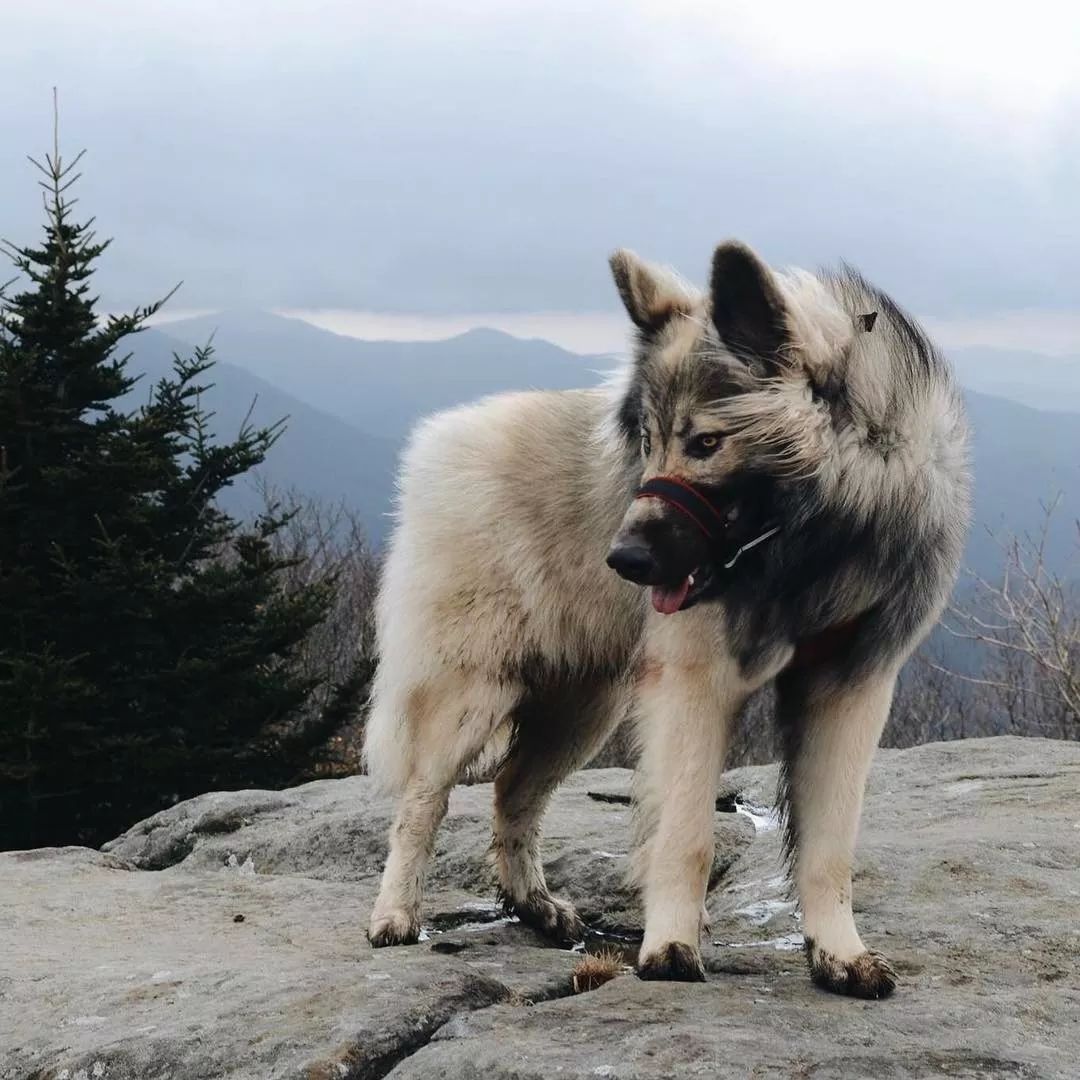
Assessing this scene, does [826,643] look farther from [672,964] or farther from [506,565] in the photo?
[506,565]

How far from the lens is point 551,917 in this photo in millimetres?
4902

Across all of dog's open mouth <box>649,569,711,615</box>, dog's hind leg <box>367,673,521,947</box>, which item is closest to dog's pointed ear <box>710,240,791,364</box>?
dog's open mouth <box>649,569,711,615</box>

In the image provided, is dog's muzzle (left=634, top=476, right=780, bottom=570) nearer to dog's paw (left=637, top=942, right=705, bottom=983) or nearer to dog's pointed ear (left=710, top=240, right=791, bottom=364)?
dog's pointed ear (left=710, top=240, right=791, bottom=364)

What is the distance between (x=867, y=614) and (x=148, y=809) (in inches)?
373

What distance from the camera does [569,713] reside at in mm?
5164

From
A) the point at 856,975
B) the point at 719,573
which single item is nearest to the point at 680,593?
the point at 719,573

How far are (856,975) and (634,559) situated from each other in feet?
4.56

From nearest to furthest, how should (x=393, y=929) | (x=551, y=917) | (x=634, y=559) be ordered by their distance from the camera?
(x=634, y=559), (x=393, y=929), (x=551, y=917)

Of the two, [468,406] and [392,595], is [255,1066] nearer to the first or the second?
[392,595]

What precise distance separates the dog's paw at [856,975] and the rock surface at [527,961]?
6cm

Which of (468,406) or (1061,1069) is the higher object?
(468,406)

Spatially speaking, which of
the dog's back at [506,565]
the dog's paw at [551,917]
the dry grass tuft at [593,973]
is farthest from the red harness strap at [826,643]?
the dog's paw at [551,917]

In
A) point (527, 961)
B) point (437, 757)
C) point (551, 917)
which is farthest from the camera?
point (551, 917)

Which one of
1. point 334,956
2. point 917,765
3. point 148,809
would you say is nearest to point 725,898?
point 334,956
